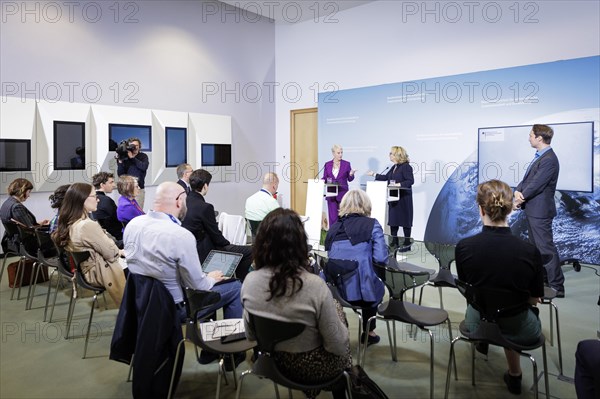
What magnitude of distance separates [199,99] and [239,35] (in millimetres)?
1785

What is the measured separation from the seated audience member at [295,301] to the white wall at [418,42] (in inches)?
247

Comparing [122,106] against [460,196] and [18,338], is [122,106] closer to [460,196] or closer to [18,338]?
[18,338]

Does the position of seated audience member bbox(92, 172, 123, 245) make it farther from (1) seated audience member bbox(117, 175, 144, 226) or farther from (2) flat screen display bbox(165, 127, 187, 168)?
(2) flat screen display bbox(165, 127, 187, 168)

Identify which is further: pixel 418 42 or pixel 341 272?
pixel 418 42

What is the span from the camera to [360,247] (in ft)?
10.7

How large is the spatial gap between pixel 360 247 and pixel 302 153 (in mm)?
7225

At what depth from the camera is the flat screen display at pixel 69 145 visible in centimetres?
719

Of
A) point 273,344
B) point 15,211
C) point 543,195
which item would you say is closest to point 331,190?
point 543,195

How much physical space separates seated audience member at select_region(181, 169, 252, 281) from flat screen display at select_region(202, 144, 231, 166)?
17.1 ft

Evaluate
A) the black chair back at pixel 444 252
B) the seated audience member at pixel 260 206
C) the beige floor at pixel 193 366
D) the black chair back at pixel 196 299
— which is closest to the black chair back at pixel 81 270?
the beige floor at pixel 193 366

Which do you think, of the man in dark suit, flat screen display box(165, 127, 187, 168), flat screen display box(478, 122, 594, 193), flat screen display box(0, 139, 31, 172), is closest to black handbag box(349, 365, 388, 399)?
the man in dark suit

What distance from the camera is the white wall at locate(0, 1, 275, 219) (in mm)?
6918

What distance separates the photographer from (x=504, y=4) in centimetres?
712

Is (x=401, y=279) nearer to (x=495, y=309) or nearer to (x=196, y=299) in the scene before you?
(x=495, y=309)
